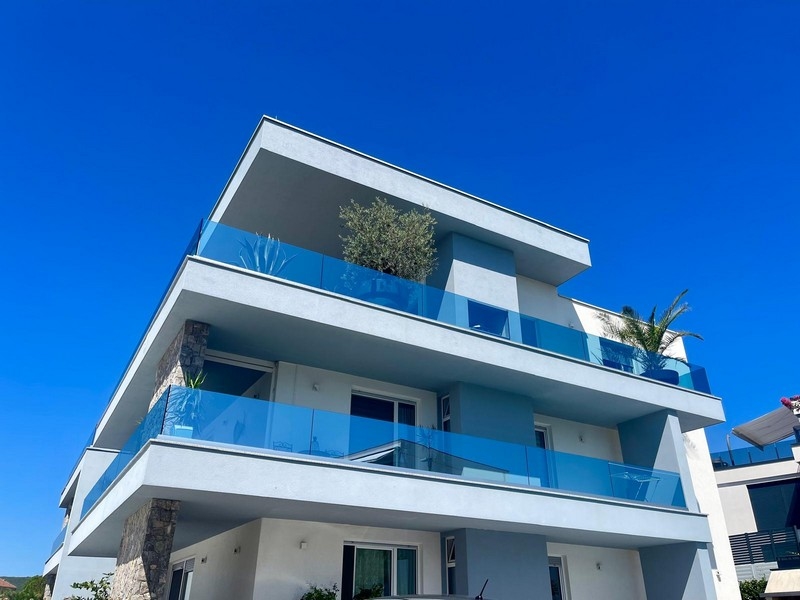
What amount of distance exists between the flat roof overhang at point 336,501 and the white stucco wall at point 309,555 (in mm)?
306

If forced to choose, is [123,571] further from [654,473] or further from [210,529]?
[654,473]

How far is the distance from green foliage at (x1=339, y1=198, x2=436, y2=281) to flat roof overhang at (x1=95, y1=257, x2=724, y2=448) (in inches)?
65.5

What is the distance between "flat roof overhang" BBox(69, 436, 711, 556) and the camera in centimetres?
890

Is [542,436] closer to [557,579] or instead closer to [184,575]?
[557,579]

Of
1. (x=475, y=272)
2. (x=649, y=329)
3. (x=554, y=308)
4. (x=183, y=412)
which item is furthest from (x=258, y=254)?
(x=649, y=329)

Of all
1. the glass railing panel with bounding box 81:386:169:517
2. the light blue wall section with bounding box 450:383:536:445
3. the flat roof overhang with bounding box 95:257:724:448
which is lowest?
the glass railing panel with bounding box 81:386:169:517

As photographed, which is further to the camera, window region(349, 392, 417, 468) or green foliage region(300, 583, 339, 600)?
green foliage region(300, 583, 339, 600)

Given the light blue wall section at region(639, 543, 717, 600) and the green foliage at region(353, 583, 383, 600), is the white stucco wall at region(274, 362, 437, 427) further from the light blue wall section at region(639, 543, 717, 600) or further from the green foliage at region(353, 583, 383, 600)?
the light blue wall section at region(639, 543, 717, 600)

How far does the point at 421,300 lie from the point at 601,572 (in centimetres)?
823

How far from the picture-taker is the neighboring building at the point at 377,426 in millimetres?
9648

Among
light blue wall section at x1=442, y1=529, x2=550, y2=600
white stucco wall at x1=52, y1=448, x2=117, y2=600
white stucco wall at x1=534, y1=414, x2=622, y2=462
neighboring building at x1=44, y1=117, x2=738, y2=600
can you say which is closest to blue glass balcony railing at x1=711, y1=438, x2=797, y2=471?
neighboring building at x1=44, y1=117, x2=738, y2=600

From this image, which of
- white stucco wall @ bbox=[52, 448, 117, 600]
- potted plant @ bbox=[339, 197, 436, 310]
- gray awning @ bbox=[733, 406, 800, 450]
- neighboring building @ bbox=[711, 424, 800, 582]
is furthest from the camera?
gray awning @ bbox=[733, 406, 800, 450]

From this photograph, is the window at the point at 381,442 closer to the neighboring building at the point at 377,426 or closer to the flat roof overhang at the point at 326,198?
the neighboring building at the point at 377,426

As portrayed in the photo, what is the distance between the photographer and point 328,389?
1264cm
